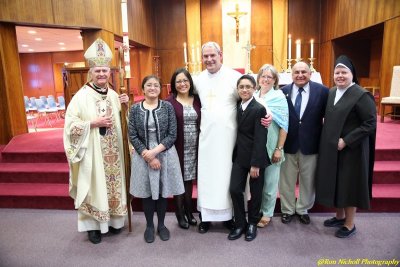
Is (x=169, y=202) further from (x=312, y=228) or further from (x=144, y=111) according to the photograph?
(x=312, y=228)

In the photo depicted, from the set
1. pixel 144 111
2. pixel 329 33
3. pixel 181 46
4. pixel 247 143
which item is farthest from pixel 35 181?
pixel 329 33

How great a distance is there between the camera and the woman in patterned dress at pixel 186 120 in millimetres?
2566

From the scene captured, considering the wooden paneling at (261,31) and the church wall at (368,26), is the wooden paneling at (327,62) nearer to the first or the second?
the church wall at (368,26)

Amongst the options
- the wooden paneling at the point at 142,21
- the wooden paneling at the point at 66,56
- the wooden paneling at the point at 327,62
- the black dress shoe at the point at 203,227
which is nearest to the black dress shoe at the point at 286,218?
the black dress shoe at the point at 203,227

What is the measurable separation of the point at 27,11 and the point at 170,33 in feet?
15.2

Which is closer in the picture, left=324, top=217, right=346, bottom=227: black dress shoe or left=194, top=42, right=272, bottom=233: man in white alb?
A: left=194, top=42, right=272, bottom=233: man in white alb

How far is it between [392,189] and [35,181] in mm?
4219

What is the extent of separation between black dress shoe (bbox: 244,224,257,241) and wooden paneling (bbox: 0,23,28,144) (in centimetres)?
445

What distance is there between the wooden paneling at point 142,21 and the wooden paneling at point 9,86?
287 cm

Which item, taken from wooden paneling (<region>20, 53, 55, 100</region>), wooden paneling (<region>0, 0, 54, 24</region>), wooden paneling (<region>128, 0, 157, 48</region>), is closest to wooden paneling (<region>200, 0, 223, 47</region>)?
wooden paneling (<region>128, 0, 157, 48</region>)

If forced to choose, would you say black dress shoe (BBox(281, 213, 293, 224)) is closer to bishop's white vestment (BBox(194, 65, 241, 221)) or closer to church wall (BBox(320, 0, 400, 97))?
bishop's white vestment (BBox(194, 65, 241, 221))

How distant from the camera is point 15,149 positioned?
13.9ft

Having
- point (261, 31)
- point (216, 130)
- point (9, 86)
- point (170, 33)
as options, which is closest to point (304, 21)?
point (261, 31)

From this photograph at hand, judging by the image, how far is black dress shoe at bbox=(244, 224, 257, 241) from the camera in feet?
8.40
